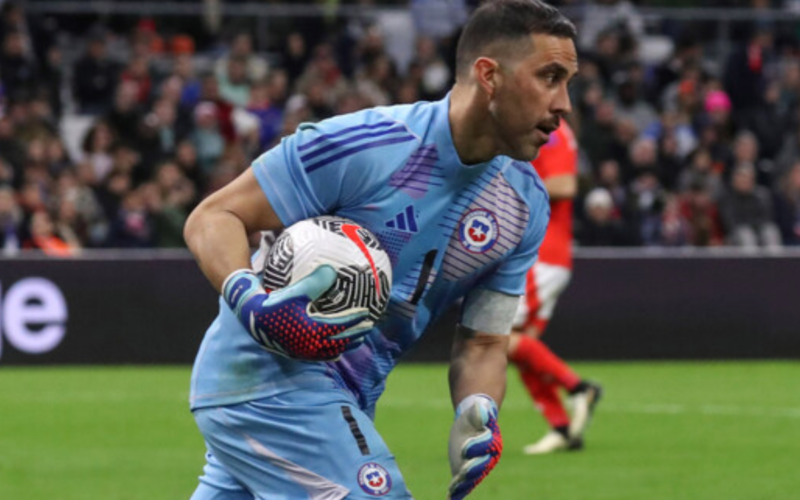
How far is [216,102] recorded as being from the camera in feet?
62.6

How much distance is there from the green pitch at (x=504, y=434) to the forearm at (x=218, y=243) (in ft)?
13.4

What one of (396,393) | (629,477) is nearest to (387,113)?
(629,477)

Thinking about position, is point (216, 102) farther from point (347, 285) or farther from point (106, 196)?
point (347, 285)

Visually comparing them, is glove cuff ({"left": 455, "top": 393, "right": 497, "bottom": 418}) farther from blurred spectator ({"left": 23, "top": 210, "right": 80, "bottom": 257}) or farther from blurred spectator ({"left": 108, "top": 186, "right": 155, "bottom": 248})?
blurred spectator ({"left": 108, "top": 186, "right": 155, "bottom": 248})

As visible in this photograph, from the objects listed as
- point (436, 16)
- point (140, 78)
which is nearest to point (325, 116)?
point (140, 78)

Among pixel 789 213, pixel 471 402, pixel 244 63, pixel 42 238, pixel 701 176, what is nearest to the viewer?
pixel 471 402

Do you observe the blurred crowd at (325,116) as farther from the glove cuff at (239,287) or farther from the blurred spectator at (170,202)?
the glove cuff at (239,287)

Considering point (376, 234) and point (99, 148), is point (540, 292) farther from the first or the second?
point (99, 148)

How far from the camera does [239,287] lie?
4.29m

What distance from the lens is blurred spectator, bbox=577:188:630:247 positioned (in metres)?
18.1

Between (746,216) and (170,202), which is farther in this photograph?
(746,216)

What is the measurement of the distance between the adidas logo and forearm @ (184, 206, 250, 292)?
423 millimetres

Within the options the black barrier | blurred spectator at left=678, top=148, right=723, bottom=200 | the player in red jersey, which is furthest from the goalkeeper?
blurred spectator at left=678, top=148, right=723, bottom=200

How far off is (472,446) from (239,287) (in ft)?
2.91
